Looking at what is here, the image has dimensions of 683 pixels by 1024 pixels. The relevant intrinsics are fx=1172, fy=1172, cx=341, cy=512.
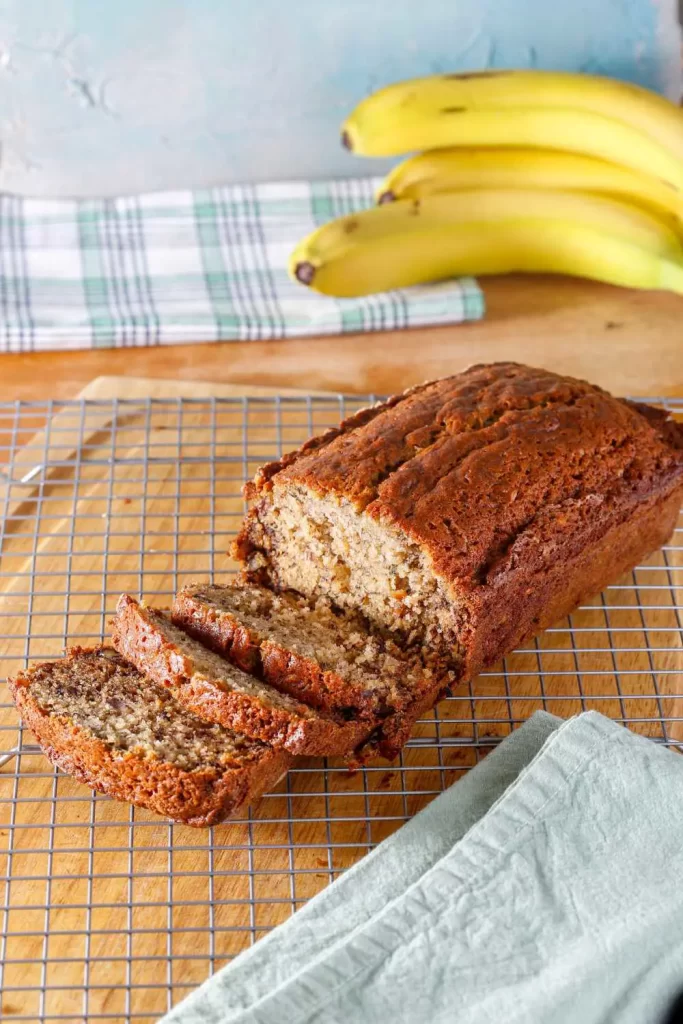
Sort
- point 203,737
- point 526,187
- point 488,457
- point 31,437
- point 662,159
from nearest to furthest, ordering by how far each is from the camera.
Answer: point 203,737 < point 488,457 < point 31,437 < point 662,159 < point 526,187

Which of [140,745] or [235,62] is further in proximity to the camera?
[235,62]

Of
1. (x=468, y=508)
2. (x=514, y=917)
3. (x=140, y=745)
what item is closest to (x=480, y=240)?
(x=468, y=508)

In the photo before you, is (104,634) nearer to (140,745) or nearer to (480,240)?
(140,745)

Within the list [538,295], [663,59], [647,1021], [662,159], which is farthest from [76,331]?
[647,1021]

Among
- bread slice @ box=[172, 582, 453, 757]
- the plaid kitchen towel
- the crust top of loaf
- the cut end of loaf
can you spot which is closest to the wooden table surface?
the plaid kitchen towel

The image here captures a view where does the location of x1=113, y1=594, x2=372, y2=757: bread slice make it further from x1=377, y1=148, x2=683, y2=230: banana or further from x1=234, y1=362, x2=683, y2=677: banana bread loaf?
x1=377, y1=148, x2=683, y2=230: banana

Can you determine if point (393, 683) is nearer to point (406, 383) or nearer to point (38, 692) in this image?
point (38, 692)

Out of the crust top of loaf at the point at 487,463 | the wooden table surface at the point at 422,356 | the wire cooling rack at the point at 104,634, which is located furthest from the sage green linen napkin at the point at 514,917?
the wooden table surface at the point at 422,356

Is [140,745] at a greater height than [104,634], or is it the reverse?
[140,745]
